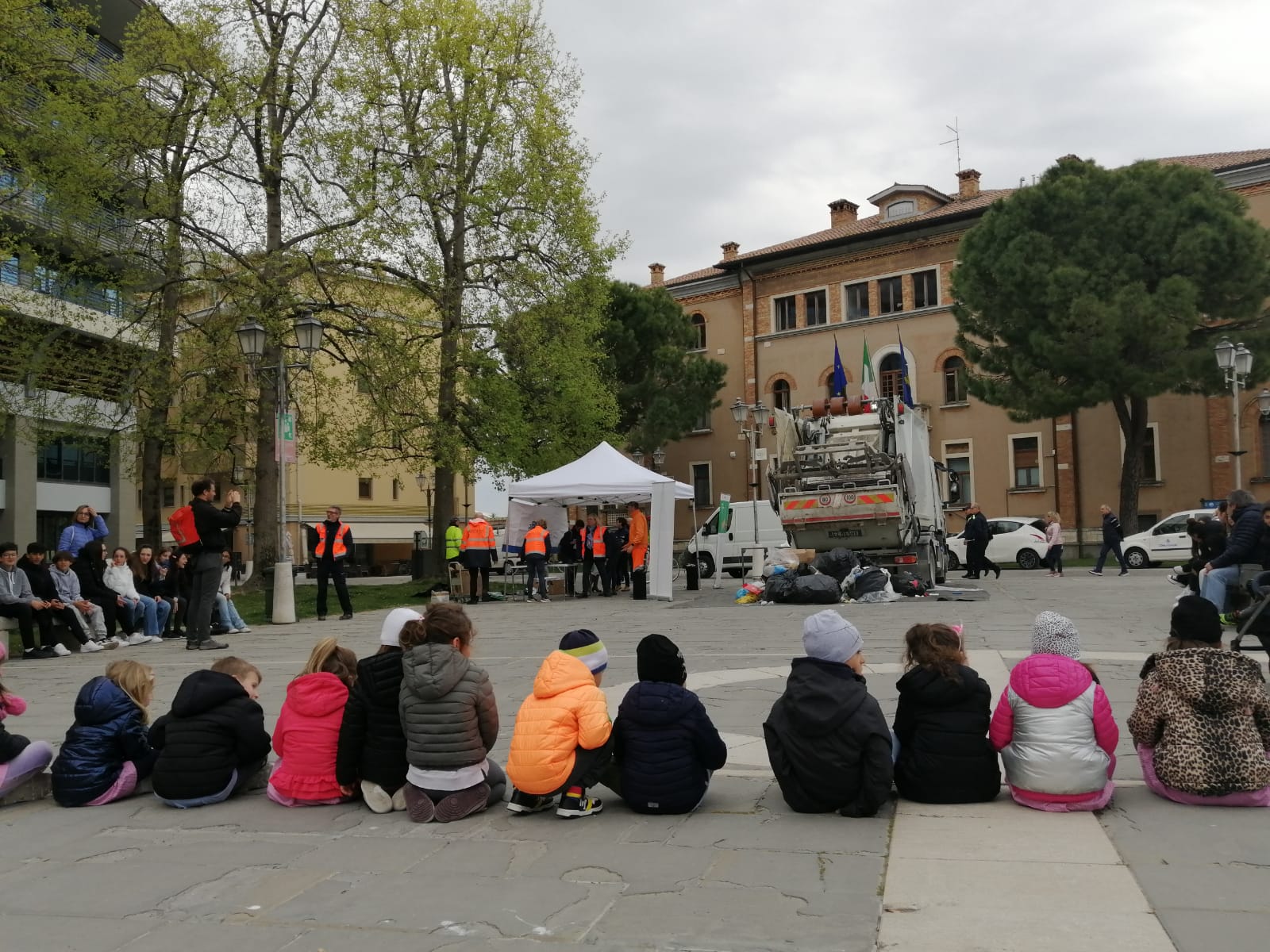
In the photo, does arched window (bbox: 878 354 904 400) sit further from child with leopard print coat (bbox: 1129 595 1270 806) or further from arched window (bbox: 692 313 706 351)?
child with leopard print coat (bbox: 1129 595 1270 806)

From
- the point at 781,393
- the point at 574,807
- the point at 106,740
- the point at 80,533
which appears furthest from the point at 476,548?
the point at 781,393

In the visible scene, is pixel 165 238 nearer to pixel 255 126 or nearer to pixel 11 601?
pixel 255 126

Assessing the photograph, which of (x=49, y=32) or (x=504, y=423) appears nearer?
(x=49, y=32)

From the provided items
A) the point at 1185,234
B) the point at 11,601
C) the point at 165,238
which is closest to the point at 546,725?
the point at 11,601

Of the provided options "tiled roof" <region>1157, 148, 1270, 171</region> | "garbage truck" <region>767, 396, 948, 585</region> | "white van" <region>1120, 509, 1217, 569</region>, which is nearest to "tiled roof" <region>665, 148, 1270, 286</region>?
"tiled roof" <region>1157, 148, 1270, 171</region>

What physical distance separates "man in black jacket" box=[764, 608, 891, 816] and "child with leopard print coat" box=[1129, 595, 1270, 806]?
1.35 m

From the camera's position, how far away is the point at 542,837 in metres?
5.07

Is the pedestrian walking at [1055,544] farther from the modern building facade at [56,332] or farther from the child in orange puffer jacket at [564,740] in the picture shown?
the child in orange puffer jacket at [564,740]

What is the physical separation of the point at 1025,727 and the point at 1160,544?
28.6 metres

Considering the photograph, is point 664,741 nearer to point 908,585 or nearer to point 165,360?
point 908,585

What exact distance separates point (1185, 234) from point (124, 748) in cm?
3543

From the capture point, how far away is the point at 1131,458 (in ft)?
121

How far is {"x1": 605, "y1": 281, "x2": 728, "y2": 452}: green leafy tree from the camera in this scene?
47781mm

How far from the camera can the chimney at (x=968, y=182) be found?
4803cm
